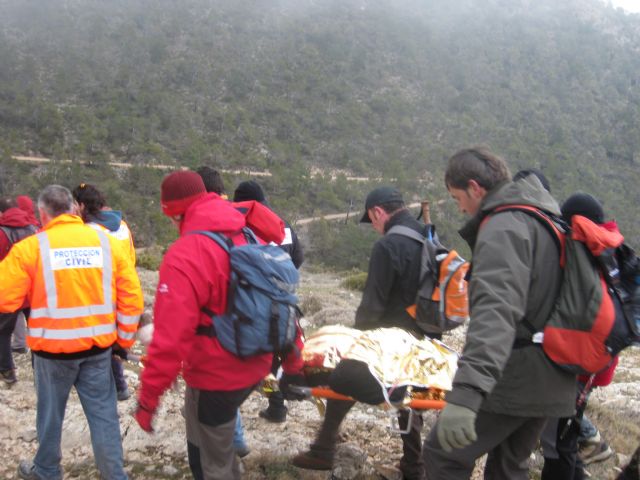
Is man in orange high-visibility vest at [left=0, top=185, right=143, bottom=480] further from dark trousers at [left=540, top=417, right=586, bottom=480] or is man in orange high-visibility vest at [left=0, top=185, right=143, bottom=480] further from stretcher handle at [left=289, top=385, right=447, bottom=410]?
dark trousers at [left=540, top=417, right=586, bottom=480]

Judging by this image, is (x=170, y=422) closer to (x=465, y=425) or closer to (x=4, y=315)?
(x=4, y=315)

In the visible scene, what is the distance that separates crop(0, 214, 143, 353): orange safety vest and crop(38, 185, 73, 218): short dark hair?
5 cm

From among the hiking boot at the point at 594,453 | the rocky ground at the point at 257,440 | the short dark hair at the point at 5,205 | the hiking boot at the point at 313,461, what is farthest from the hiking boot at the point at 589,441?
the short dark hair at the point at 5,205

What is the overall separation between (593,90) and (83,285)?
62526 mm

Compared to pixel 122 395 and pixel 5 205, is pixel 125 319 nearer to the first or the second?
pixel 122 395

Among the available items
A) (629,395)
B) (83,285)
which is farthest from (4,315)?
(629,395)

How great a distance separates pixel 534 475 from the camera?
3.35 metres

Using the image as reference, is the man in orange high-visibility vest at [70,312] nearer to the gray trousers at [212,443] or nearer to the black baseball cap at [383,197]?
the gray trousers at [212,443]

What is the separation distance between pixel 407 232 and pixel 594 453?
72.5 inches

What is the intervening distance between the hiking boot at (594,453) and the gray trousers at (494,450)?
52.4 inches

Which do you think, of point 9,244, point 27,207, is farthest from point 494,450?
point 27,207

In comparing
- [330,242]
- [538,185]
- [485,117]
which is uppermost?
[538,185]

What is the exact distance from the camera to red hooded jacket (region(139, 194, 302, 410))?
2.07 metres

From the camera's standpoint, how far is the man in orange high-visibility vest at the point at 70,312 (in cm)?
269
